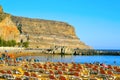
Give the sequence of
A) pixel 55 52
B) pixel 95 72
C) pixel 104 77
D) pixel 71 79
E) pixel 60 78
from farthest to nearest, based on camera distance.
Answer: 1. pixel 55 52
2. pixel 95 72
3. pixel 104 77
4. pixel 71 79
5. pixel 60 78

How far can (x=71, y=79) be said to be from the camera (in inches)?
1284

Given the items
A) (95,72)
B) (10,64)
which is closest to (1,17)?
(10,64)

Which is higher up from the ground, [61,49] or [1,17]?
[1,17]

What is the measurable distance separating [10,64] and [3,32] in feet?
283

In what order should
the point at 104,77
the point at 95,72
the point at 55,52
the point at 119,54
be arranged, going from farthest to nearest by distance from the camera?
1. the point at 119,54
2. the point at 55,52
3. the point at 95,72
4. the point at 104,77

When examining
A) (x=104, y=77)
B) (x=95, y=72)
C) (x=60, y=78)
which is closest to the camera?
(x=60, y=78)

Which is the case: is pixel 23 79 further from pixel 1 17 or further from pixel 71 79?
pixel 1 17

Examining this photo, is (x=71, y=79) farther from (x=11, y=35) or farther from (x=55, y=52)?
(x=11, y=35)

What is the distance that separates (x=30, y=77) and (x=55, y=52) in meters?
103

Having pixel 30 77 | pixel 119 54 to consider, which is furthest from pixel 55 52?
pixel 30 77

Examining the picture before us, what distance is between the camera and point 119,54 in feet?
493

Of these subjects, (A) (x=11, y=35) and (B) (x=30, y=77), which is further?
(A) (x=11, y=35)

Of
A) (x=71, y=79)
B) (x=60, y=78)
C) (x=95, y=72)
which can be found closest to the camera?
(x=60, y=78)

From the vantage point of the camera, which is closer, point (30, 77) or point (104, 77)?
point (30, 77)
